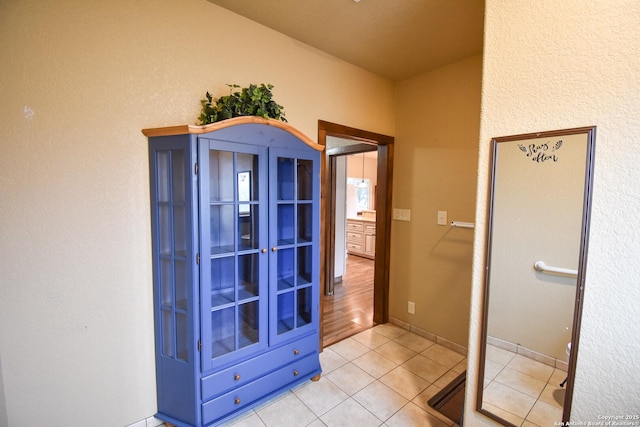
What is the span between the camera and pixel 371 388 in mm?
2014

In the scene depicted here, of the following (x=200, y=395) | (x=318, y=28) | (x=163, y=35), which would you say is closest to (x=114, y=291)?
(x=200, y=395)

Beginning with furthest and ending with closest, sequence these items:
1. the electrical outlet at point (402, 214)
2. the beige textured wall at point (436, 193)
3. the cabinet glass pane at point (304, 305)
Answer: the electrical outlet at point (402, 214)
the beige textured wall at point (436, 193)
the cabinet glass pane at point (304, 305)

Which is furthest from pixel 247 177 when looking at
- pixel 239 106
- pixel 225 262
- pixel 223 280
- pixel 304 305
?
pixel 304 305

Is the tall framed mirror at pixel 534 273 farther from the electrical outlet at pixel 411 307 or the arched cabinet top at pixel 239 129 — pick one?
the electrical outlet at pixel 411 307

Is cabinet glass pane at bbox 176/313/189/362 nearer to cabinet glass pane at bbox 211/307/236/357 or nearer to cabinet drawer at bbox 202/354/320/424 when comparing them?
cabinet glass pane at bbox 211/307/236/357

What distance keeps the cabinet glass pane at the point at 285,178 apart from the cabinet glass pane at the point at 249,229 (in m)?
0.23

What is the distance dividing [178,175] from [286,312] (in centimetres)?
115

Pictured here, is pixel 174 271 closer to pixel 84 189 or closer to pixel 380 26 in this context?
pixel 84 189

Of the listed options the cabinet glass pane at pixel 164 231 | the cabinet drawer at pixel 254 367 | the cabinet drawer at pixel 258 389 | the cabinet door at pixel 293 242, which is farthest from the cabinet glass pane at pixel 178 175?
the cabinet drawer at pixel 258 389

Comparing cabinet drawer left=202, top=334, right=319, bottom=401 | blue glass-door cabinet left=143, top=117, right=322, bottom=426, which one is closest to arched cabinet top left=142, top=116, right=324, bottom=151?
blue glass-door cabinet left=143, top=117, right=322, bottom=426

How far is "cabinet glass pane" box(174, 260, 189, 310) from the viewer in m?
1.55

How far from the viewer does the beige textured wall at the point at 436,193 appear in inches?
94.3

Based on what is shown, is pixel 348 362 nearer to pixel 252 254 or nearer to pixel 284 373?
pixel 284 373

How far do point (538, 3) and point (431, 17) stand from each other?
793 mm
